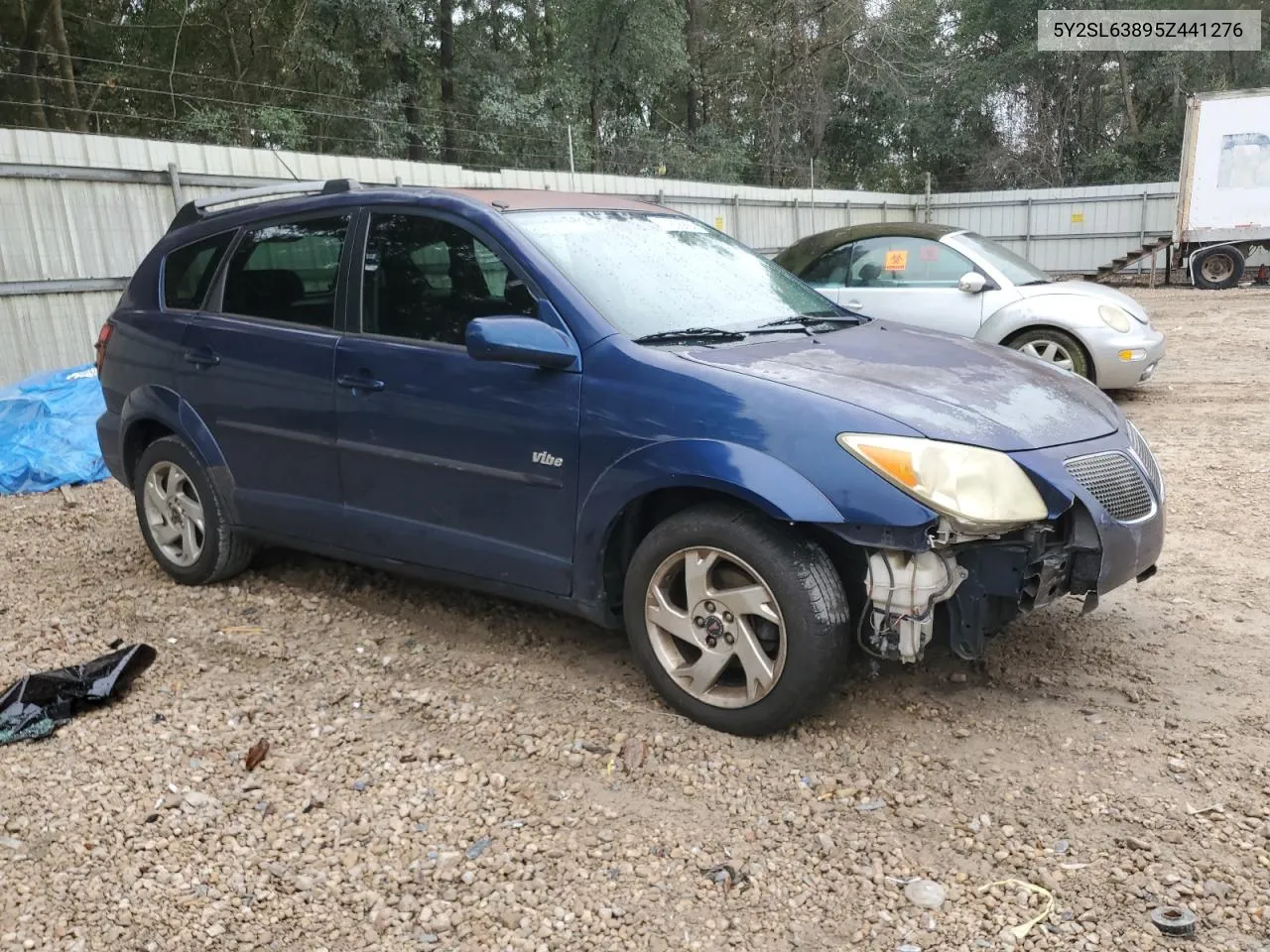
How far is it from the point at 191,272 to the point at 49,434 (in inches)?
129

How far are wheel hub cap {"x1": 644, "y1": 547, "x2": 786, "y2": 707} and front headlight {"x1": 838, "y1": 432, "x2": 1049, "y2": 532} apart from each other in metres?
0.50

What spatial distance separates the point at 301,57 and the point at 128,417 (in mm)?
17545

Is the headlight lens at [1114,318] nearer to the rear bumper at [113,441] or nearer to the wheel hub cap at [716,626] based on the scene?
the wheel hub cap at [716,626]

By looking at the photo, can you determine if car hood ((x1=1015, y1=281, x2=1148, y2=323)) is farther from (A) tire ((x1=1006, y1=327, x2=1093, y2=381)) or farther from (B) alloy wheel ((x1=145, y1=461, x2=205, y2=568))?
(B) alloy wheel ((x1=145, y1=461, x2=205, y2=568))

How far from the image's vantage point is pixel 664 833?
286cm

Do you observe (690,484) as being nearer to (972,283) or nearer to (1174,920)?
(1174,920)

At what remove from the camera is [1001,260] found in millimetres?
8867

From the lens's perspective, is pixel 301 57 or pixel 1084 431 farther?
pixel 301 57

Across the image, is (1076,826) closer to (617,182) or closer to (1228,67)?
(617,182)

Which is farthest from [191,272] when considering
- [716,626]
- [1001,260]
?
[1001,260]

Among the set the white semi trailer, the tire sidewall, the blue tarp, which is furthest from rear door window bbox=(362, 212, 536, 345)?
the white semi trailer

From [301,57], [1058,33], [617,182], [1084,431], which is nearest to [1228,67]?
[1058,33]

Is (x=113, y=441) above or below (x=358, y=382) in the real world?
below

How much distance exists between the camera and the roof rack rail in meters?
4.33
